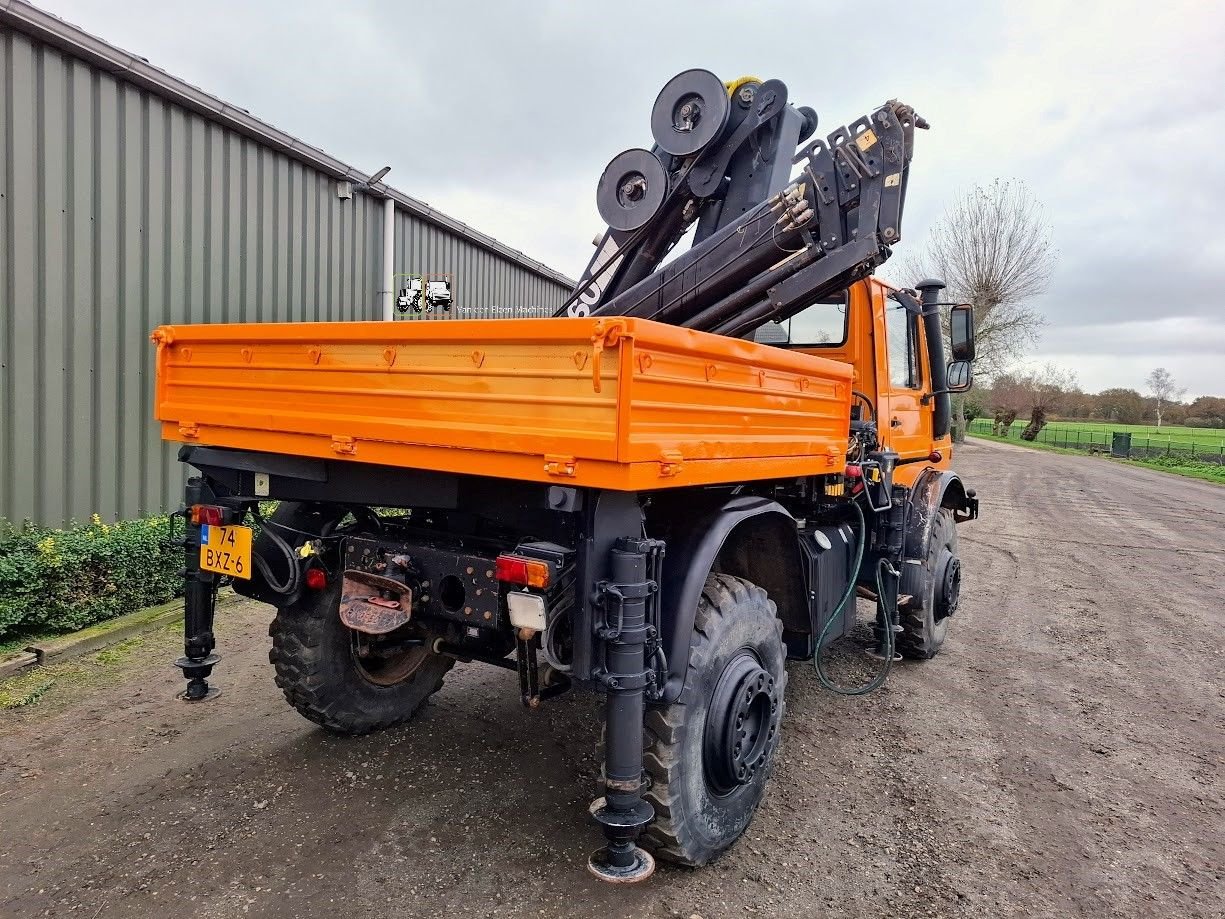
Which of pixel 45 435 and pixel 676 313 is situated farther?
pixel 45 435

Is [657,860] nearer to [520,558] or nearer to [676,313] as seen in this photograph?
[520,558]

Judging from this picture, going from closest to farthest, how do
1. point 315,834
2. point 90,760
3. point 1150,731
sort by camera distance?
1. point 315,834
2. point 90,760
3. point 1150,731

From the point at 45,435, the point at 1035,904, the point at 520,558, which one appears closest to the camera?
the point at 520,558

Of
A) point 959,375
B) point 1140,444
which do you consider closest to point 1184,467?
point 1140,444

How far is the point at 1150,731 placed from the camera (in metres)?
4.15

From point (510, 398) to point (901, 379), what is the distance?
339 centimetres

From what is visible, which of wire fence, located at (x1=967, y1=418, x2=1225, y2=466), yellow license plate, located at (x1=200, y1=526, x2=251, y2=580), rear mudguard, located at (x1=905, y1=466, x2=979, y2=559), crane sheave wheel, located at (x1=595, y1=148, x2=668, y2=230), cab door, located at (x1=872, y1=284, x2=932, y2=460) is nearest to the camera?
yellow license plate, located at (x1=200, y1=526, x2=251, y2=580)

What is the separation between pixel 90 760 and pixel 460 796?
170 centimetres

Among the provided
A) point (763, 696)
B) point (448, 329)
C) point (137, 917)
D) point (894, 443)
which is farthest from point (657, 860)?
point (894, 443)

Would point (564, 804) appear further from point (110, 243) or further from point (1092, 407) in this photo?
point (1092, 407)

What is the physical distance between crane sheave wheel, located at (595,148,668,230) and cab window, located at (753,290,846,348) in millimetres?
965

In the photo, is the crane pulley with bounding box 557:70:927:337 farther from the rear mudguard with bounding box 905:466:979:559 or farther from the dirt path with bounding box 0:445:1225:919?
the dirt path with bounding box 0:445:1225:919

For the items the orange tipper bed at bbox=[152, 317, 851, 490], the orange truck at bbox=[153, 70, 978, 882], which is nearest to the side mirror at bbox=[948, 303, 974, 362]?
the orange truck at bbox=[153, 70, 978, 882]

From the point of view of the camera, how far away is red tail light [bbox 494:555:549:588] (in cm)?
231
